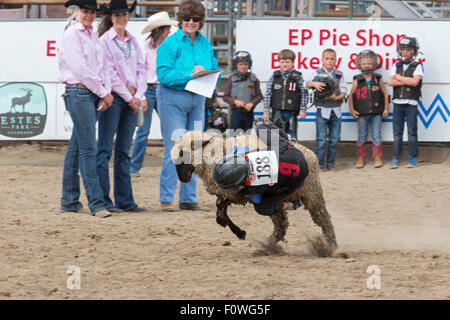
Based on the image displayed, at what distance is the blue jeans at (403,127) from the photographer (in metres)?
10.7

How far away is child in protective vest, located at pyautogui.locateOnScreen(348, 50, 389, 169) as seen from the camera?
35.8ft

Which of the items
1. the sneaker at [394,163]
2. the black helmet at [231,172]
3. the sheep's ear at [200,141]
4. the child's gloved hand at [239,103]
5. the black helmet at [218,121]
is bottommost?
the sneaker at [394,163]

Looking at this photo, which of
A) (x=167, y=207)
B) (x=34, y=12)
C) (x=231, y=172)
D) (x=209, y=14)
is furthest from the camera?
(x=34, y=12)

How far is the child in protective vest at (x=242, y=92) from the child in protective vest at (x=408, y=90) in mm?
1909

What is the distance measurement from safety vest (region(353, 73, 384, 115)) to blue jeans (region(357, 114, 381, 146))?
96mm

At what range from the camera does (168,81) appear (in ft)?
25.1

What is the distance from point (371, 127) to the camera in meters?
11.1

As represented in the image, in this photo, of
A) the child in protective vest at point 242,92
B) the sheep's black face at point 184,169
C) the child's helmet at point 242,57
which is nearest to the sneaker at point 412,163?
the child in protective vest at point 242,92

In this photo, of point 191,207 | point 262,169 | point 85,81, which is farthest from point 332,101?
point 262,169

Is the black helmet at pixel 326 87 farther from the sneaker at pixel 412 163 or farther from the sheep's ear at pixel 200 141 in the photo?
the sheep's ear at pixel 200 141

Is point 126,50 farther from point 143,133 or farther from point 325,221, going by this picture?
point 325,221

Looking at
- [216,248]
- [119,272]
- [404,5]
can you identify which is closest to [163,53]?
[216,248]

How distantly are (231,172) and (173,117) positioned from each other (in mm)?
2645

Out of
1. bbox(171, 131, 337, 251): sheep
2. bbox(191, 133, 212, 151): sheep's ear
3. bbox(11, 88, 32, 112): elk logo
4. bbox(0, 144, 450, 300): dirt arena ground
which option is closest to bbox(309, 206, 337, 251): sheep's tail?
bbox(171, 131, 337, 251): sheep
